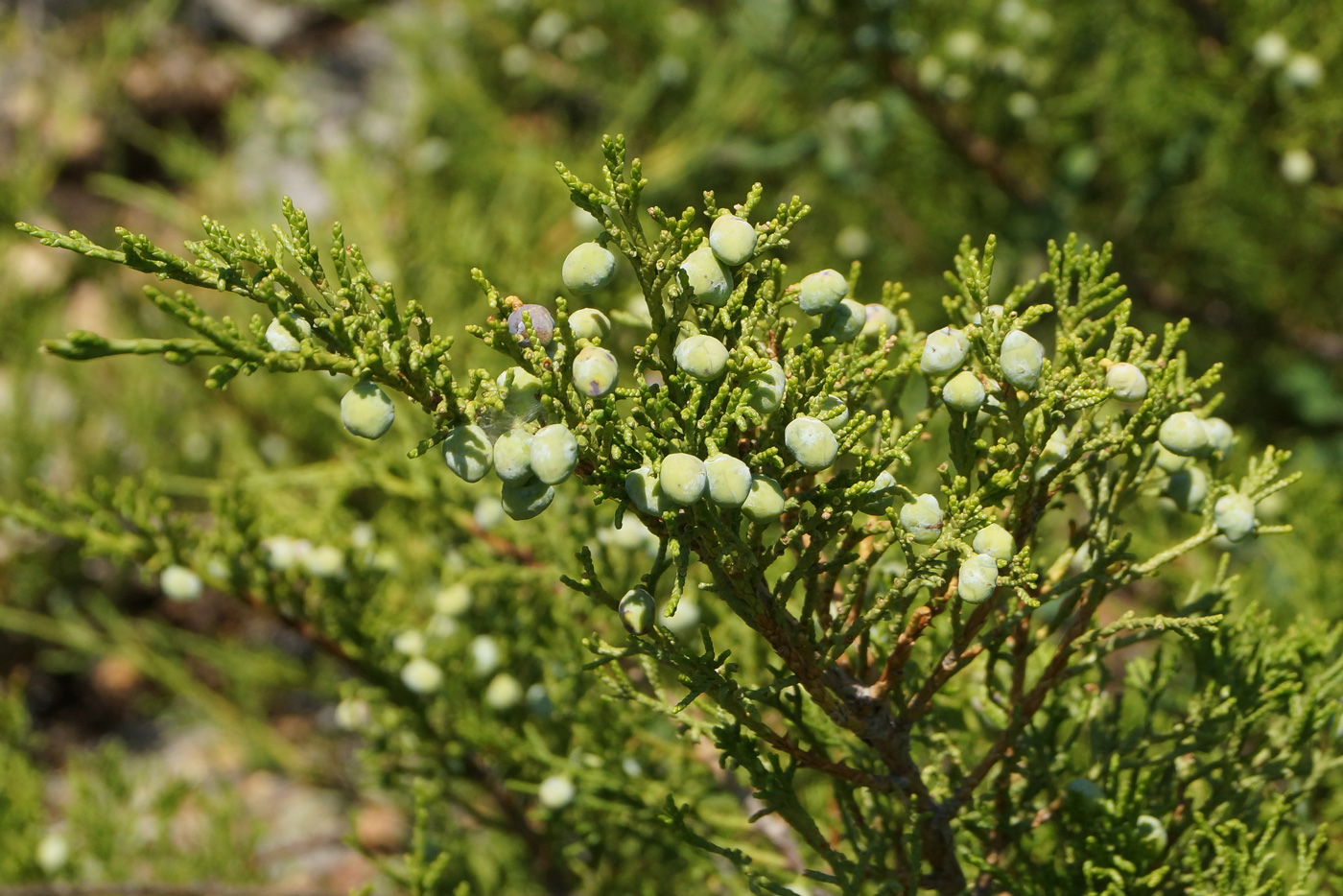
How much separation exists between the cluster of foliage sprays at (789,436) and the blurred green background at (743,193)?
36.9 inches

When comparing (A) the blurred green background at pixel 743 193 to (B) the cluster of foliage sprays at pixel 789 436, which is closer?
(B) the cluster of foliage sprays at pixel 789 436

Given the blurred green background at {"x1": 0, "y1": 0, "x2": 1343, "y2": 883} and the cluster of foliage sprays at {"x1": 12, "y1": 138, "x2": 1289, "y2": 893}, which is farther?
the blurred green background at {"x1": 0, "y1": 0, "x2": 1343, "y2": 883}

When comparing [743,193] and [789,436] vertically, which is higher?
[743,193]

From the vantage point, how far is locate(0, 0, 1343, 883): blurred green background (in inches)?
83.4

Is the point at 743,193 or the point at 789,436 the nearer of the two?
the point at 789,436

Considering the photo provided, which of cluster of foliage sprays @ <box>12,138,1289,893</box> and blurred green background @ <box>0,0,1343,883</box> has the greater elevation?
blurred green background @ <box>0,0,1343,883</box>

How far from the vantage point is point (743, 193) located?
10.2 feet

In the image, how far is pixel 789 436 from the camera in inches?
29.5

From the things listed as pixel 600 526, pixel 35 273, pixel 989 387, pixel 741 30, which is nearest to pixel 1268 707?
pixel 989 387

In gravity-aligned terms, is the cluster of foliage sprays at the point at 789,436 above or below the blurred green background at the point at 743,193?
below

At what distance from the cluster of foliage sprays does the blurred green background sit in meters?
0.94

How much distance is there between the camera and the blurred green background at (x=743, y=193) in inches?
83.4

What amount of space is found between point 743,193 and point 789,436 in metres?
2.49

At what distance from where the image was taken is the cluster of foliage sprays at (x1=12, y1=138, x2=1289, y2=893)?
2.34ft
